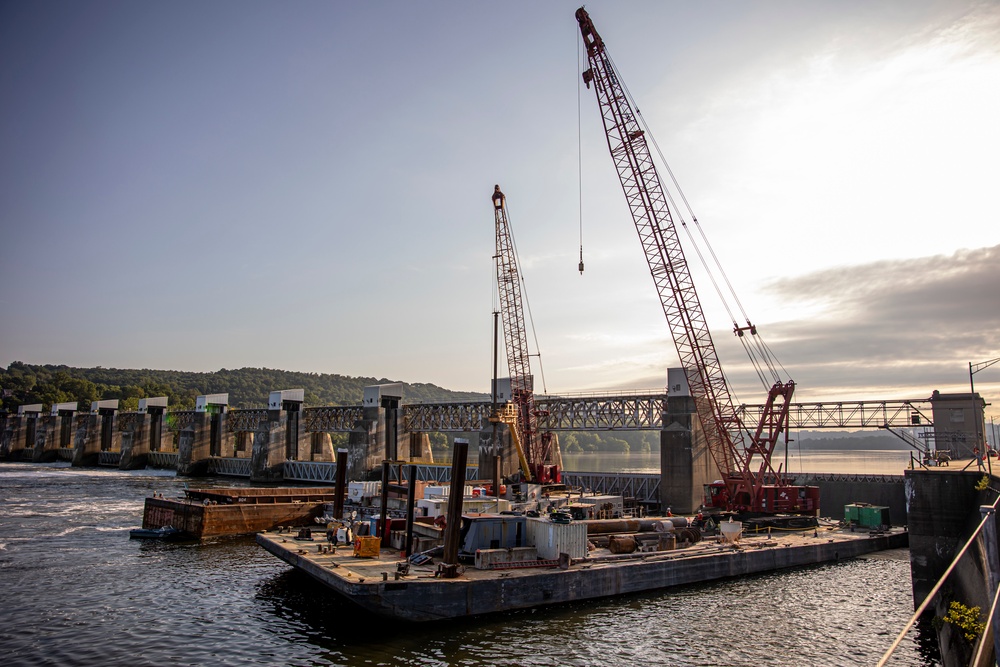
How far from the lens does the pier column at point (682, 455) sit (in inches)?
2808

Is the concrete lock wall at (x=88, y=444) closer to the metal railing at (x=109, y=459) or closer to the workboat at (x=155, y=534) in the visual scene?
the metal railing at (x=109, y=459)

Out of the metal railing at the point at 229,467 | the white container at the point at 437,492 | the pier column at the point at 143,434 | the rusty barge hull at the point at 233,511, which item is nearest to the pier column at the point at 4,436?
the pier column at the point at 143,434

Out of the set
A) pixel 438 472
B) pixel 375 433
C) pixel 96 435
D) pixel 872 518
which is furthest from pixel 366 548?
pixel 96 435

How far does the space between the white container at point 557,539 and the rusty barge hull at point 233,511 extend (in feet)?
110

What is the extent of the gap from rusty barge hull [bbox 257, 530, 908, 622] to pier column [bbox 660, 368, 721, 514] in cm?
2339

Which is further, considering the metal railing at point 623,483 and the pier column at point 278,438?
the pier column at point 278,438

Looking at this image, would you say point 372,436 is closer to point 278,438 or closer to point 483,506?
point 278,438

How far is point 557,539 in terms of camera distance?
35.5 meters

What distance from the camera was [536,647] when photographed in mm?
27891

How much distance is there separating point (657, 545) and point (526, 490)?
457 inches

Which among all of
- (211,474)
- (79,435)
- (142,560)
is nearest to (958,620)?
(142,560)

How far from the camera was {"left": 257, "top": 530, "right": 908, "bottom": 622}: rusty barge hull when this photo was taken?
2920 cm

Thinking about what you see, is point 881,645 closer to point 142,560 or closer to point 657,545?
point 657,545

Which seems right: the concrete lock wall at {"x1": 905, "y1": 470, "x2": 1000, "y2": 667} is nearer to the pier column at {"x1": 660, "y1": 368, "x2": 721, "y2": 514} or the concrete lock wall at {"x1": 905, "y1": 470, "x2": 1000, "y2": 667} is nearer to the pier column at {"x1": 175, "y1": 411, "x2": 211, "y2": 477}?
the pier column at {"x1": 660, "y1": 368, "x2": 721, "y2": 514}
